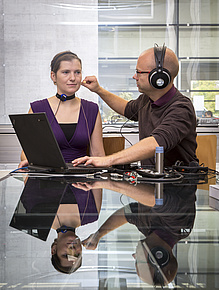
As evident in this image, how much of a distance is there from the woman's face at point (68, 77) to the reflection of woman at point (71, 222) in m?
1.32

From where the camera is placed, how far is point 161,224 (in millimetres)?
834

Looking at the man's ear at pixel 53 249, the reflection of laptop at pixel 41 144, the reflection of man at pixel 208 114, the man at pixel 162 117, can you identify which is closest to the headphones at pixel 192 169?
the man at pixel 162 117

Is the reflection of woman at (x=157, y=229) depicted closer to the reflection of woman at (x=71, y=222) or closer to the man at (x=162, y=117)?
the reflection of woman at (x=71, y=222)

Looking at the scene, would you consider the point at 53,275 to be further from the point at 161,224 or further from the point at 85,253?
the point at 161,224

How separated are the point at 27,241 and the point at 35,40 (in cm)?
497

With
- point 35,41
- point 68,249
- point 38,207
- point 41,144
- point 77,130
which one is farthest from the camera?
point 35,41

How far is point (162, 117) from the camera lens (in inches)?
87.3

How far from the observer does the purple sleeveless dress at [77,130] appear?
249 centimetres

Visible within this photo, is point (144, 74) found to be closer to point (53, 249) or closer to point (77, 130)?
point (77, 130)

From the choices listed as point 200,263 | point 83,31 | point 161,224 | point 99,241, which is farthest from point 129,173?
point 83,31

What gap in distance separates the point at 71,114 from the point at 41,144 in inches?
37.3

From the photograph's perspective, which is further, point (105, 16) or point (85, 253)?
point (105, 16)

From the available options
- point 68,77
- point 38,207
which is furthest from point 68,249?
point 68,77

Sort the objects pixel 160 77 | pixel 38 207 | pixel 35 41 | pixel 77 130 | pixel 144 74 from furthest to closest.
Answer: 1. pixel 35 41
2. pixel 77 130
3. pixel 144 74
4. pixel 160 77
5. pixel 38 207
